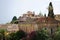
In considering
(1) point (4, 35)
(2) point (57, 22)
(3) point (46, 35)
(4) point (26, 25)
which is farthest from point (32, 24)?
(3) point (46, 35)

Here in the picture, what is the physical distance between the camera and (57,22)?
26641 millimetres

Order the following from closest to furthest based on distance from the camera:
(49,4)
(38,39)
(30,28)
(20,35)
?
(38,39)
(20,35)
(30,28)
(49,4)

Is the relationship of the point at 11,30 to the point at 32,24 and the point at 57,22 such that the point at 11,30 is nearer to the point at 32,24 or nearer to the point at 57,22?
the point at 32,24

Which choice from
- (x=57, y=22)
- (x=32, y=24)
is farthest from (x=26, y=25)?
(x=57, y=22)

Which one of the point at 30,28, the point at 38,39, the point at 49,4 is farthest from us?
the point at 49,4

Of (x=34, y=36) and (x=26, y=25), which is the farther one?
(x=26, y=25)

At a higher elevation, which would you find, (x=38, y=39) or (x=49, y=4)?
(x=49, y=4)

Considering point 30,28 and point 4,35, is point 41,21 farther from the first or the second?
point 4,35

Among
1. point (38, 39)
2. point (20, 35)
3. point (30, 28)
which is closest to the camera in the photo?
point (38, 39)

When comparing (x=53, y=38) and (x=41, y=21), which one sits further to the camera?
(x=41, y=21)

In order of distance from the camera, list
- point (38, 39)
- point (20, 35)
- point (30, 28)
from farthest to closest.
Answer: point (30, 28), point (20, 35), point (38, 39)

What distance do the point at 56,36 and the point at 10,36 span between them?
167 inches

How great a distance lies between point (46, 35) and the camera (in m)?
20.7

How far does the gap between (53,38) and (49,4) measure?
8.17m
